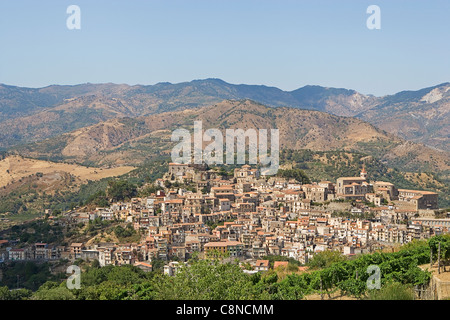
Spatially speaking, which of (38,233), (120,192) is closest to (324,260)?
(120,192)

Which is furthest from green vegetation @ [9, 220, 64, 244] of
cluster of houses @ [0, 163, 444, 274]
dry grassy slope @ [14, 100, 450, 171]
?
dry grassy slope @ [14, 100, 450, 171]

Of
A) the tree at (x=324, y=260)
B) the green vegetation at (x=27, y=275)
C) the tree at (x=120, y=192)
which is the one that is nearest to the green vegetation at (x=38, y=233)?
the green vegetation at (x=27, y=275)

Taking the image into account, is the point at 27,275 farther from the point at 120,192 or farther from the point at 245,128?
the point at 245,128

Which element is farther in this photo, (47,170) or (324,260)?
(47,170)

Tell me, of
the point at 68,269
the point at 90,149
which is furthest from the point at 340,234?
the point at 90,149

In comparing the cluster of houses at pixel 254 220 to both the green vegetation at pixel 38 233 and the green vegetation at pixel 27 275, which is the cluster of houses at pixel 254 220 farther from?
the green vegetation at pixel 27 275

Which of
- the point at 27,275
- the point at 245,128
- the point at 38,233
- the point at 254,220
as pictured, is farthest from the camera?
the point at 245,128
